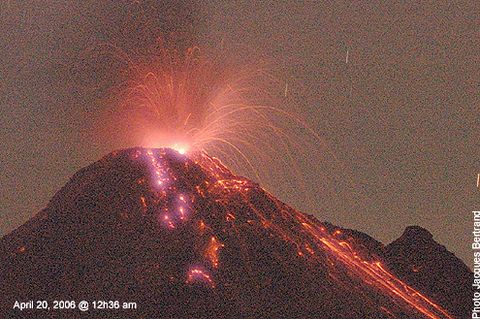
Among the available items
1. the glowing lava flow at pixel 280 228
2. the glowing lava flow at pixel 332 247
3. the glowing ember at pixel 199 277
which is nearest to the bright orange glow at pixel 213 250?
the glowing lava flow at pixel 280 228

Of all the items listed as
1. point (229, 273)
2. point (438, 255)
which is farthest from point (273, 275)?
point (438, 255)

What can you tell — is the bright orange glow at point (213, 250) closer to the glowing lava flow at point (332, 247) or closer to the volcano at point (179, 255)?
the volcano at point (179, 255)

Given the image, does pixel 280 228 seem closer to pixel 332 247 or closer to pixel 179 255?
pixel 332 247

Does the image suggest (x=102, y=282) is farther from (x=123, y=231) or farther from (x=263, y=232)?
(x=263, y=232)

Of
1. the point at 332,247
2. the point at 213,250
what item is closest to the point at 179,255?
the point at 213,250

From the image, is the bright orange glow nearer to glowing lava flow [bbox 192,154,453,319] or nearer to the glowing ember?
the glowing ember

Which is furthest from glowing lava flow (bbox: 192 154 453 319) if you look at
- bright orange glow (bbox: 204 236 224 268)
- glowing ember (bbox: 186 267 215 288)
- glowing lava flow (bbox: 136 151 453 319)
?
glowing ember (bbox: 186 267 215 288)
